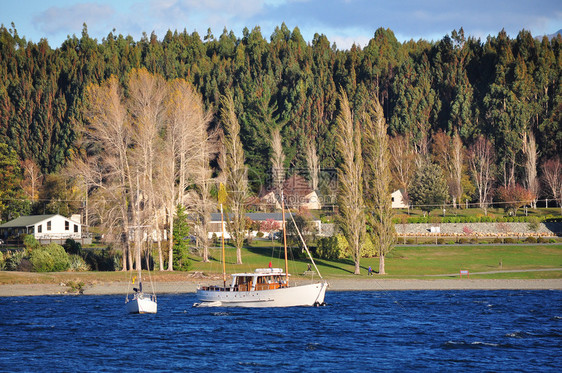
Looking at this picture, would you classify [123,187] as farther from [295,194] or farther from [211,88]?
[211,88]

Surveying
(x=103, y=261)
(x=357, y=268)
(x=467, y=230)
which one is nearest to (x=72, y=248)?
(x=103, y=261)

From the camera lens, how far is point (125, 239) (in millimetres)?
66250

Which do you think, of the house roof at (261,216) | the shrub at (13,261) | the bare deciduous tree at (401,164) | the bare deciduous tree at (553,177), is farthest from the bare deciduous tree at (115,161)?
the bare deciduous tree at (553,177)

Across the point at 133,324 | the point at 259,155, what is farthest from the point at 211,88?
the point at 133,324

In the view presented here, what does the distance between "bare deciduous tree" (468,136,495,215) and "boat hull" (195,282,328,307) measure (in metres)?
75.0

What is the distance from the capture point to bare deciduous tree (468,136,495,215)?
4855 inches

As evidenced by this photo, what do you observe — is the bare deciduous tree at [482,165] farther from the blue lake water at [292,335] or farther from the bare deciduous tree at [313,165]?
the blue lake water at [292,335]

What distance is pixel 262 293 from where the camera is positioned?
51.9m

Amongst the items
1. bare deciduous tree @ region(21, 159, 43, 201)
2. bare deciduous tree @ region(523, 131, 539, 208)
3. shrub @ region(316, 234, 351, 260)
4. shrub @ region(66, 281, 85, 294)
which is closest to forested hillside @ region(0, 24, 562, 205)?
bare deciduous tree @ region(523, 131, 539, 208)

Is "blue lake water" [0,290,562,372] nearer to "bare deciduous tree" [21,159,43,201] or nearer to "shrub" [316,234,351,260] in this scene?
"shrub" [316,234,351,260]

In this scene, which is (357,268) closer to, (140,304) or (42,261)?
(140,304)

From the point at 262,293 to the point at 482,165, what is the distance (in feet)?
277

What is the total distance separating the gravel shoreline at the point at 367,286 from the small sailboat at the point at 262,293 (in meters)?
9.61

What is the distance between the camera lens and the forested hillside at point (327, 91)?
135875 millimetres
